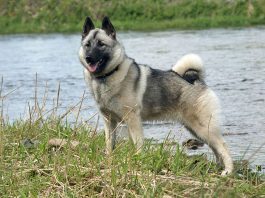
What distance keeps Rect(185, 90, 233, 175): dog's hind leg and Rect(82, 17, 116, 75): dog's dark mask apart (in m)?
1.12

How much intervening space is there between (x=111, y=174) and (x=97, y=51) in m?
2.58

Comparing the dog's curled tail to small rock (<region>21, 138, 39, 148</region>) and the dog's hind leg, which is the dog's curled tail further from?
small rock (<region>21, 138, 39, 148</region>)

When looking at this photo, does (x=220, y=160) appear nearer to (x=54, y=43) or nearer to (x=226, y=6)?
(x=54, y=43)

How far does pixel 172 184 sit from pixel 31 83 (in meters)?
11.2

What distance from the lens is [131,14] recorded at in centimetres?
3381

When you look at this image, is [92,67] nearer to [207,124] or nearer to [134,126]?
[134,126]

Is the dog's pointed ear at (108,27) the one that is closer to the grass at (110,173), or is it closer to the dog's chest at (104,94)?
the dog's chest at (104,94)

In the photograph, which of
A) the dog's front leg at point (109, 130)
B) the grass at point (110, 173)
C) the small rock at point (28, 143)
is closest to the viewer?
the grass at point (110, 173)

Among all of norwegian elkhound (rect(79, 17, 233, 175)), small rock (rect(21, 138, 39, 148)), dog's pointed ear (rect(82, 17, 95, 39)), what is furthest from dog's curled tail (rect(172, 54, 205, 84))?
small rock (rect(21, 138, 39, 148))

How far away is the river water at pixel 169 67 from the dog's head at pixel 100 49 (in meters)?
0.49

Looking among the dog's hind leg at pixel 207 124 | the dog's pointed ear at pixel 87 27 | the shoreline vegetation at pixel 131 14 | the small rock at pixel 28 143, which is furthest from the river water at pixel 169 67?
the shoreline vegetation at pixel 131 14

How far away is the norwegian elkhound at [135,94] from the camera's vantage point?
26.0 ft

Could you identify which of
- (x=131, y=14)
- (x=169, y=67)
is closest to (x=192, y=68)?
(x=169, y=67)

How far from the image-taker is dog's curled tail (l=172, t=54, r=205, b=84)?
333 inches
